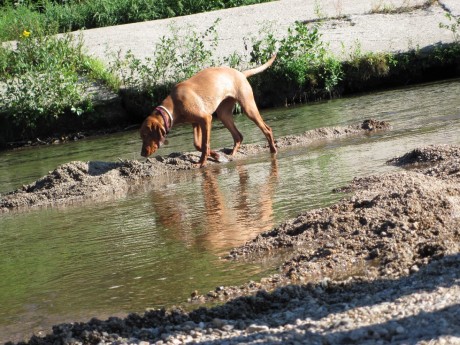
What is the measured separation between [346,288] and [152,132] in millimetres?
A: 6716

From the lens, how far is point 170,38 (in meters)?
19.5

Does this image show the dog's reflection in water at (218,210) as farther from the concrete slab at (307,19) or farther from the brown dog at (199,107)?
the concrete slab at (307,19)

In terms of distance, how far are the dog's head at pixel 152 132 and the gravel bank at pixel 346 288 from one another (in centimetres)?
459

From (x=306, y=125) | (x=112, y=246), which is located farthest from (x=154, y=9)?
(x=112, y=246)

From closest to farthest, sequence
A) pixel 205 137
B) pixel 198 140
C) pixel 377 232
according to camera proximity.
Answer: pixel 377 232 < pixel 205 137 < pixel 198 140

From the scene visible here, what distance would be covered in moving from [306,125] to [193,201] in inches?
198

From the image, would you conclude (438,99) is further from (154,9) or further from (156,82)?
(154,9)

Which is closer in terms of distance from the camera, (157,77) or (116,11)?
(157,77)

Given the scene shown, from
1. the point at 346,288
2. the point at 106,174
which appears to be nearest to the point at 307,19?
the point at 106,174

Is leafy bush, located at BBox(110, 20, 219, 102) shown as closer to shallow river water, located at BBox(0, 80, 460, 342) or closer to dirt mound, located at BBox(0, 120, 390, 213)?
shallow river water, located at BBox(0, 80, 460, 342)

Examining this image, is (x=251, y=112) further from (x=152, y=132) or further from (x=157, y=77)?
(x=157, y=77)

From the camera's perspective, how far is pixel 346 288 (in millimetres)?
5609

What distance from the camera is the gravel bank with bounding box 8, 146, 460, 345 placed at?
4.66m

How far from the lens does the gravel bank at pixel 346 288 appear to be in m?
4.66
